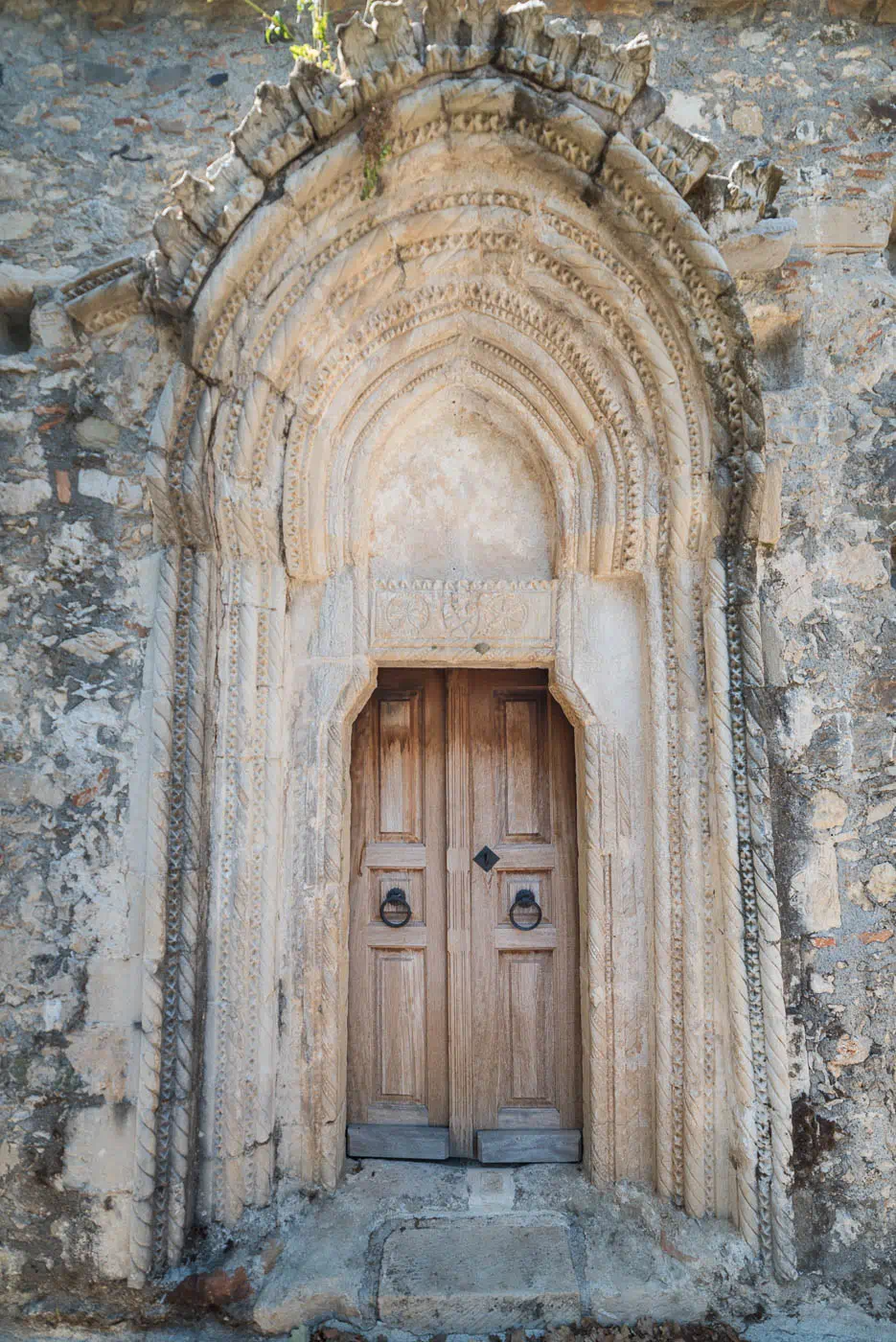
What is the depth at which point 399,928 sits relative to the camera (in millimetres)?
3480

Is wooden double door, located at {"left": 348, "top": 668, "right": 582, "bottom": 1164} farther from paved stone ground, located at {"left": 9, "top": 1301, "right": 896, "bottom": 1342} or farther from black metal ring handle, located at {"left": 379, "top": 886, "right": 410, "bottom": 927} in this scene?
paved stone ground, located at {"left": 9, "top": 1301, "right": 896, "bottom": 1342}

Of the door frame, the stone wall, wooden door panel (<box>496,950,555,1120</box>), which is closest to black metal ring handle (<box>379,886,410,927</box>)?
the door frame

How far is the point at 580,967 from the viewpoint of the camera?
3227 millimetres

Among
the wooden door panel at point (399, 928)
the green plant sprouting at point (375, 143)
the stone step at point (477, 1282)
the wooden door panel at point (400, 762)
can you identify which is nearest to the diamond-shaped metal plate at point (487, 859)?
the wooden door panel at point (399, 928)

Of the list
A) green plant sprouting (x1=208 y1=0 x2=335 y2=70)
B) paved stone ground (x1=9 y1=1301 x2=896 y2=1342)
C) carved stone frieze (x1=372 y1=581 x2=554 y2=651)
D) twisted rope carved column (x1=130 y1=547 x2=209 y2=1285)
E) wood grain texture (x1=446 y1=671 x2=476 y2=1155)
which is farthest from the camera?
wood grain texture (x1=446 y1=671 x2=476 y2=1155)

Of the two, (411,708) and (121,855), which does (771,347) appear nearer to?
(411,708)

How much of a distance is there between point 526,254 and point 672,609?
4.72ft

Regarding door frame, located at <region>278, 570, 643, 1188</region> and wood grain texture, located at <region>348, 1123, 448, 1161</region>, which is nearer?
door frame, located at <region>278, 570, 643, 1188</region>

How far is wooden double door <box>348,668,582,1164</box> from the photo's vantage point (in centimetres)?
339

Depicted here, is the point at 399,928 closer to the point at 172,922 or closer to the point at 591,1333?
the point at 172,922

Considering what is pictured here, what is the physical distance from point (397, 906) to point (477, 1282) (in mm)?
1284

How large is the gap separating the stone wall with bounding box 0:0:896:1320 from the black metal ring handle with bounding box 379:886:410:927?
986 millimetres

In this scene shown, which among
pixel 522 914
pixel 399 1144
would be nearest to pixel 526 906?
pixel 522 914

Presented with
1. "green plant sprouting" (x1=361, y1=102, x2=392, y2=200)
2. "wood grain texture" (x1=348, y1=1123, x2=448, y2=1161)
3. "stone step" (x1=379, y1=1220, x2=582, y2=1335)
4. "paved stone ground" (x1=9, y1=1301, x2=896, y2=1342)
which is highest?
"green plant sprouting" (x1=361, y1=102, x2=392, y2=200)
